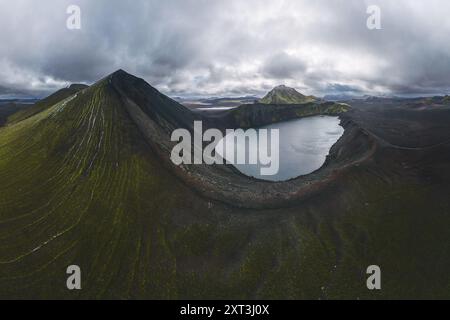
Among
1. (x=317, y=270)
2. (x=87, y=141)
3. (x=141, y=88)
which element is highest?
(x=141, y=88)

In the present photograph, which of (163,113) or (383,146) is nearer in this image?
(383,146)

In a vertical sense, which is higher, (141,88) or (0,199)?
(141,88)
